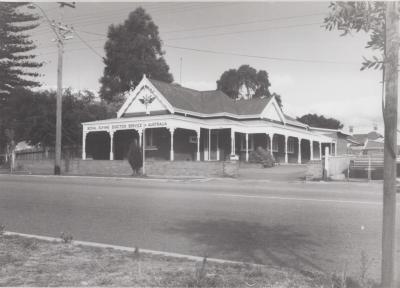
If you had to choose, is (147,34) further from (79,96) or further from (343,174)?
(343,174)

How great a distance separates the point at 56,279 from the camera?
495cm

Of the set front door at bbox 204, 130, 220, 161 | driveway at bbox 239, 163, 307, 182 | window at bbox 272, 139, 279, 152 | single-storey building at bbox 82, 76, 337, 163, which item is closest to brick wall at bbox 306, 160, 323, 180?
driveway at bbox 239, 163, 307, 182

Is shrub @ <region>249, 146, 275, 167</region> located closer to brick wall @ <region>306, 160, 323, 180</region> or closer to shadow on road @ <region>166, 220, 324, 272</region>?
brick wall @ <region>306, 160, 323, 180</region>

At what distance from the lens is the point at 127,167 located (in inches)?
1172

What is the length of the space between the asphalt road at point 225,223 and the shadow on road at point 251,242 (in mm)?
13

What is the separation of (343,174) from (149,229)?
1790 cm

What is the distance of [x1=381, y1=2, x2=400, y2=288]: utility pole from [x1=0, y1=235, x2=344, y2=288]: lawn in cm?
65

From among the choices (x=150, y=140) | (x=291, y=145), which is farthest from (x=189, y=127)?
(x=291, y=145)

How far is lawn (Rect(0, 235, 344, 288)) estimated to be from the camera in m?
4.79

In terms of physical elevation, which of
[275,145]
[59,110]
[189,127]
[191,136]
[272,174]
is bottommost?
[272,174]

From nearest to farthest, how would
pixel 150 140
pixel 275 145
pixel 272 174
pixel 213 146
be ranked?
pixel 272 174 < pixel 150 140 < pixel 213 146 < pixel 275 145

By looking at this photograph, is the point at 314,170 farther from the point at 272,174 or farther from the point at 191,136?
the point at 191,136

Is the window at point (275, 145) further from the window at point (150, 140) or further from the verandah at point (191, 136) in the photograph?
the window at point (150, 140)

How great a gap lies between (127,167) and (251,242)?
74.8 feet
